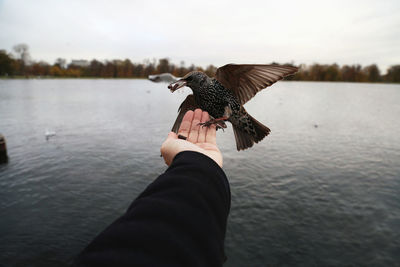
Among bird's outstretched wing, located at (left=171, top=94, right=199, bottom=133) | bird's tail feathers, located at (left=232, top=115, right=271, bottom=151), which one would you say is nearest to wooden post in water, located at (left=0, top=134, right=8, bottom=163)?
bird's outstretched wing, located at (left=171, top=94, right=199, bottom=133)

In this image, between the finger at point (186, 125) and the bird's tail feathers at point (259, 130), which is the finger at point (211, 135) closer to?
the finger at point (186, 125)

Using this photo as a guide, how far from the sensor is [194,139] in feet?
9.93

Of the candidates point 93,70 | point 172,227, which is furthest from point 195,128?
point 93,70

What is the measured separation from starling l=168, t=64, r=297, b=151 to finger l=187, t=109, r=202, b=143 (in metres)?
0.12

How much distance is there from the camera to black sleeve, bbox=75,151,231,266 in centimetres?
84

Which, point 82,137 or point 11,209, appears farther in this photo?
point 82,137

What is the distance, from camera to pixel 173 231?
95cm

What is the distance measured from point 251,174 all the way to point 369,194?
5864 millimetres

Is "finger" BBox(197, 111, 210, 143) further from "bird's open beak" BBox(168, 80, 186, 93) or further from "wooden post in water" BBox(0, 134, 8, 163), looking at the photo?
"wooden post in water" BBox(0, 134, 8, 163)

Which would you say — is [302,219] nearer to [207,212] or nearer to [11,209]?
[207,212]

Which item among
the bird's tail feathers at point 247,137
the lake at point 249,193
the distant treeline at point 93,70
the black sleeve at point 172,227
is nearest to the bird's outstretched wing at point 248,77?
the bird's tail feathers at point 247,137

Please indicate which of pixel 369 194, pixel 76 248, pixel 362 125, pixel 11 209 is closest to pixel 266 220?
pixel 369 194

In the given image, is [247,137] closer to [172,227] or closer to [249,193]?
→ [172,227]

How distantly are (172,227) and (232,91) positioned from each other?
2887 mm
